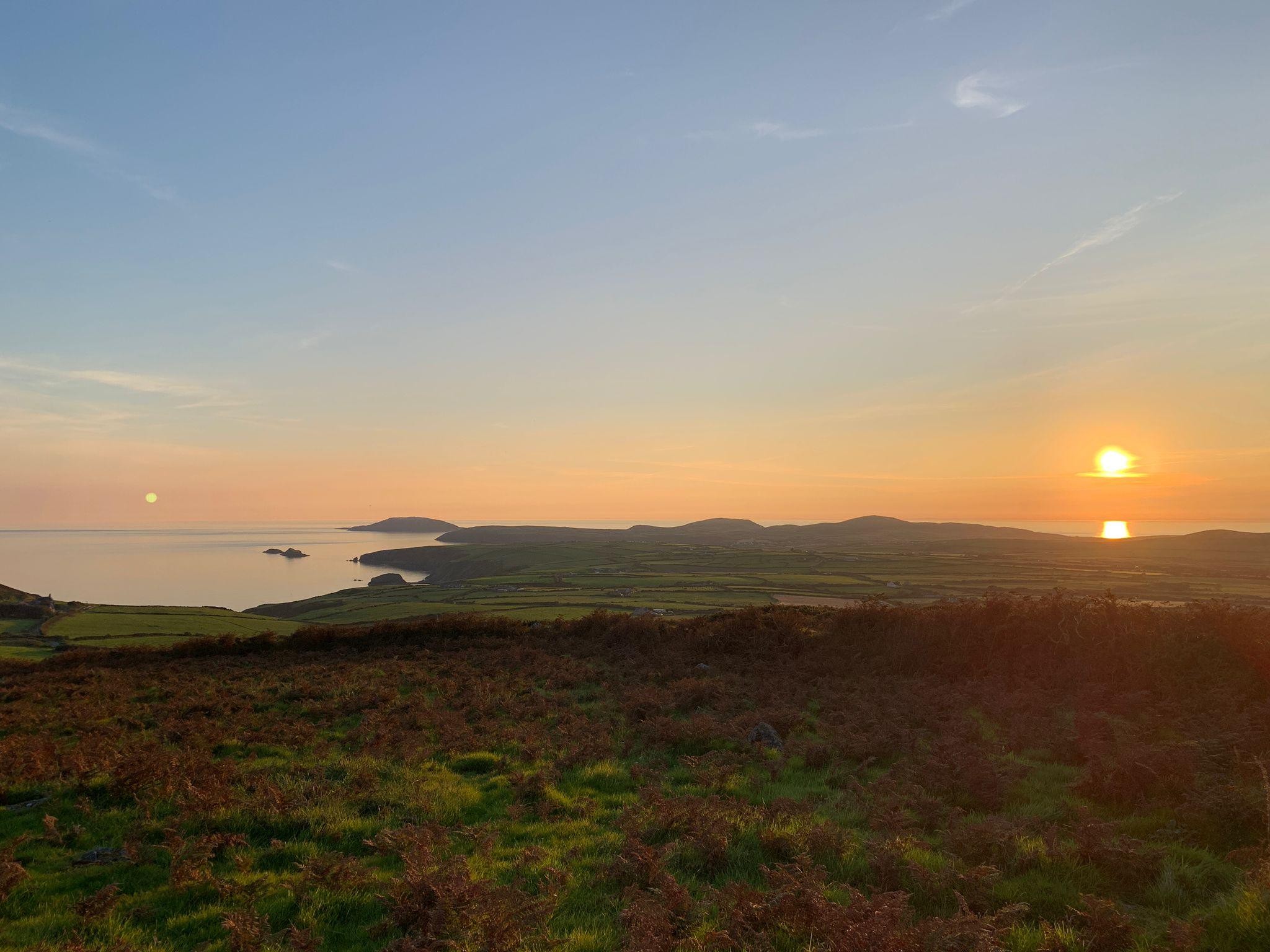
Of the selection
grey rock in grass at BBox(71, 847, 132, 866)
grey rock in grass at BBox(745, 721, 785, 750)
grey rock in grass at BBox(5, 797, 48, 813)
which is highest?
grey rock in grass at BBox(71, 847, 132, 866)

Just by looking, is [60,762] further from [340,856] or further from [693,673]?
[693,673]

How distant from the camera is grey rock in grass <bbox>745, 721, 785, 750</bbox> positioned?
15414 mm

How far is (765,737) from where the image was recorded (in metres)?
15.8

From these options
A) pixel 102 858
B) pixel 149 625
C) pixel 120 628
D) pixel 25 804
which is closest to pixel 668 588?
pixel 149 625

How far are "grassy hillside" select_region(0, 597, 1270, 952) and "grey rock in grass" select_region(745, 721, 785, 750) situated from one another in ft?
0.94

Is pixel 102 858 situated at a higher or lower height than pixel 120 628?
higher

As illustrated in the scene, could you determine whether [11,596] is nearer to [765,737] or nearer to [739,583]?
[765,737]

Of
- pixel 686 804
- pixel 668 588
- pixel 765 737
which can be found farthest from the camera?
pixel 668 588

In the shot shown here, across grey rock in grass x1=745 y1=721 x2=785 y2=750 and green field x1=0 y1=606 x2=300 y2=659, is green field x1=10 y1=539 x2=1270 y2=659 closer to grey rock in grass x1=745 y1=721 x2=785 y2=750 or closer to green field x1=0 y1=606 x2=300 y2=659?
green field x1=0 y1=606 x2=300 y2=659

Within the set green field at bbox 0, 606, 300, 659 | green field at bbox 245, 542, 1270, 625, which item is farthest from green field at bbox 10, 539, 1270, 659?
green field at bbox 245, 542, 1270, 625

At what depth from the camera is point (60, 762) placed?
12.8m

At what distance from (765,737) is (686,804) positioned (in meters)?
5.80

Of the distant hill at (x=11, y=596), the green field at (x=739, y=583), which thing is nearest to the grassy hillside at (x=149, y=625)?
the distant hill at (x=11, y=596)

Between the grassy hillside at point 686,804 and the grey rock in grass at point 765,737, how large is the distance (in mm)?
285
